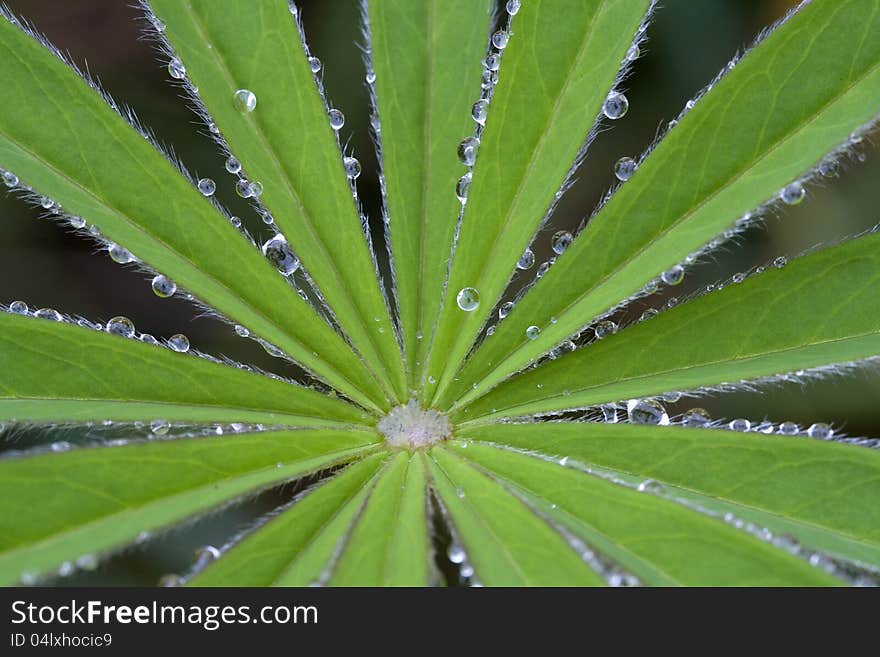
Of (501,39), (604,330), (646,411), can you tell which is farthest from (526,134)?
(646,411)

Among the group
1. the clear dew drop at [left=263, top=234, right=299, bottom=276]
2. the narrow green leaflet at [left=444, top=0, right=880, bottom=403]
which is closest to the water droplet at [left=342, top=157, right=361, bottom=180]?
the clear dew drop at [left=263, top=234, right=299, bottom=276]

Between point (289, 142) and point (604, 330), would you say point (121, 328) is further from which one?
point (604, 330)

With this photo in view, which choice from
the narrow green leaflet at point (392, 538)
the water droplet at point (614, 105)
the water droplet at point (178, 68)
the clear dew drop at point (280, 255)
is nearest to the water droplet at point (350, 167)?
the clear dew drop at point (280, 255)

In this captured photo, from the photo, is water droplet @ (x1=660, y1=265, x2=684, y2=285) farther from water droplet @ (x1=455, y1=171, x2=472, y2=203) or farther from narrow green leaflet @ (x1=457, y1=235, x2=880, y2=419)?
water droplet @ (x1=455, y1=171, x2=472, y2=203)

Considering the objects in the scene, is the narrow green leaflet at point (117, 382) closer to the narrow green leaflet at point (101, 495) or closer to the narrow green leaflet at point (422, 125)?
the narrow green leaflet at point (101, 495)

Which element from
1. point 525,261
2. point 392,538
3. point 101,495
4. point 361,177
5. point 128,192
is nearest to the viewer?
point 101,495
